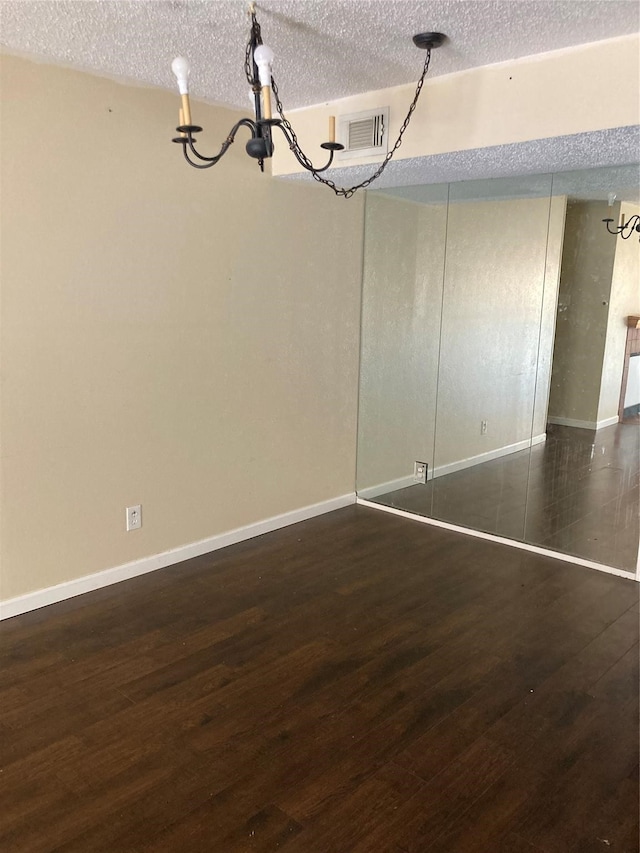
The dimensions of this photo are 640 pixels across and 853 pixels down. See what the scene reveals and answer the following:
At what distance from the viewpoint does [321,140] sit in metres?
3.35

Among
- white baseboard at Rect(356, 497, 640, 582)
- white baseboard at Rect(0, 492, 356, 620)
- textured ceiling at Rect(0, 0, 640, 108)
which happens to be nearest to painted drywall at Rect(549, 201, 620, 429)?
white baseboard at Rect(356, 497, 640, 582)

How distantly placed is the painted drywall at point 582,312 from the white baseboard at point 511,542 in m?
0.76

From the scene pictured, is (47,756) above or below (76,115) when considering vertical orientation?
below

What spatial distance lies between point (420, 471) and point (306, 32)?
9.00ft

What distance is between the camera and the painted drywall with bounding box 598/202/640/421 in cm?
316

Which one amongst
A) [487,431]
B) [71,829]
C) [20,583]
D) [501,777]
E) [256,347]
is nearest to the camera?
[71,829]

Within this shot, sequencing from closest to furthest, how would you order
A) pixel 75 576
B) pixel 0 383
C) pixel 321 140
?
1. pixel 0 383
2. pixel 75 576
3. pixel 321 140

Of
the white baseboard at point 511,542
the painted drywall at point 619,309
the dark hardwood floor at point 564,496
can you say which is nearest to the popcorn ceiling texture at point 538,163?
the painted drywall at point 619,309

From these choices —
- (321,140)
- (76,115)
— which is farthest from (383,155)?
(76,115)

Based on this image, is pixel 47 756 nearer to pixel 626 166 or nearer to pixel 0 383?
pixel 0 383

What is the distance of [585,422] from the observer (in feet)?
11.6

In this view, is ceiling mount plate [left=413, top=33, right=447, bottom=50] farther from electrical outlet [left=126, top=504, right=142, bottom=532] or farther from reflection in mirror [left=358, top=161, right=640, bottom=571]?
electrical outlet [left=126, top=504, right=142, bottom=532]

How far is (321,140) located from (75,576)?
251 centimetres

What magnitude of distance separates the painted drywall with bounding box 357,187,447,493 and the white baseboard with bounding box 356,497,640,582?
0.22m
